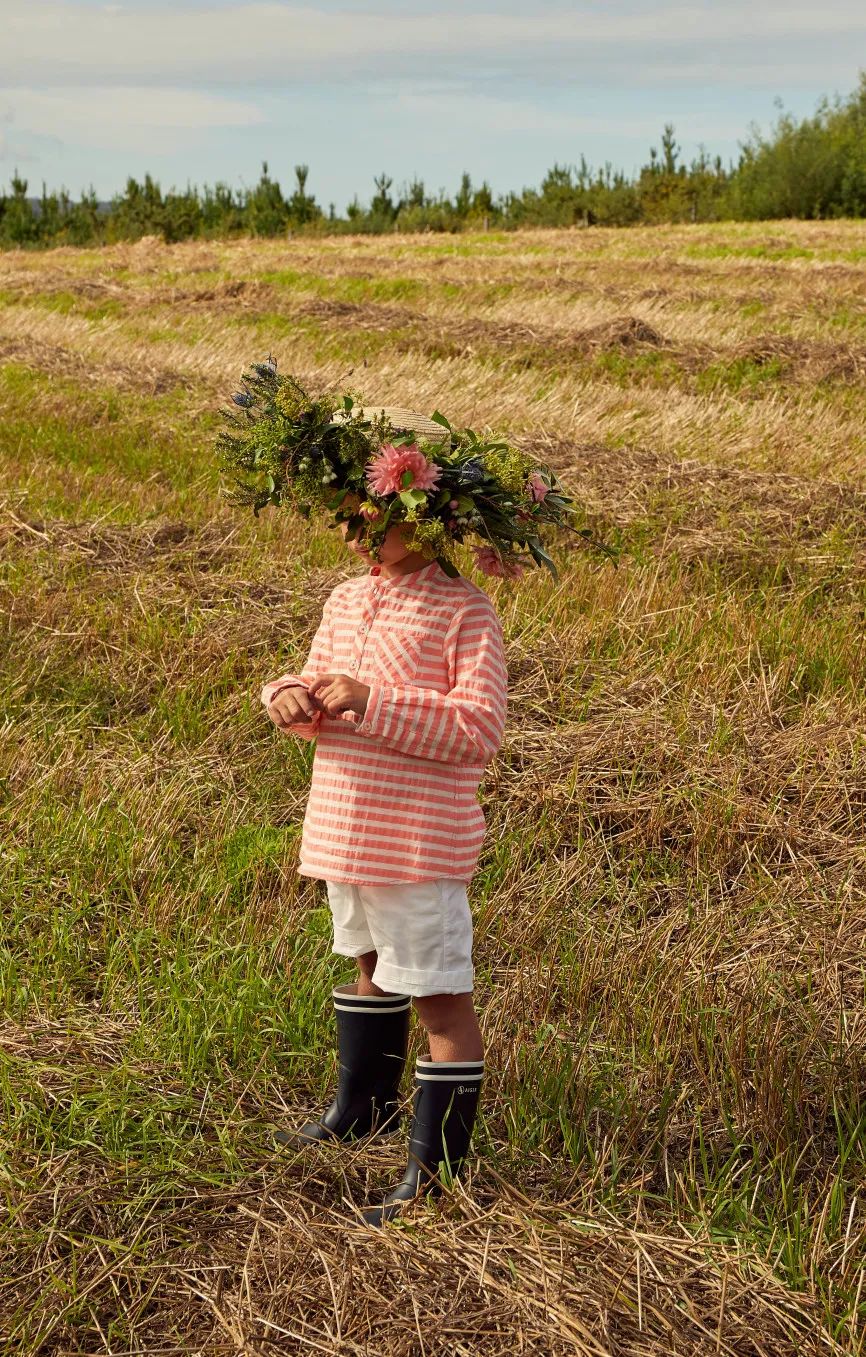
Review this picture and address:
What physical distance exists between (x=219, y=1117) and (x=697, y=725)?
236 cm

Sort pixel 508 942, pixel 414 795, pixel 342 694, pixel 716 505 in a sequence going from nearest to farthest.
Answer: pixel 342 694 < pixel 414 795 < pixel 508 942 < pixel 716 505

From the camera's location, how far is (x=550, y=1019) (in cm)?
311

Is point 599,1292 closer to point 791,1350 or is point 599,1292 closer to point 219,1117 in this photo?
point 791,1350

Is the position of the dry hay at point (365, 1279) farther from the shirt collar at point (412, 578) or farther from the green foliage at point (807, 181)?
the green foliage at point (807, 181)

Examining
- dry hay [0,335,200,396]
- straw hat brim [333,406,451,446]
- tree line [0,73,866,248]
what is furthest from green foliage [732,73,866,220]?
straw hat brim [333,406,451,446]

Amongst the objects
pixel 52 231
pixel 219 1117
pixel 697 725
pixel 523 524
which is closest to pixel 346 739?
pixel 523 524

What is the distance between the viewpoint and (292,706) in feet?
7.77

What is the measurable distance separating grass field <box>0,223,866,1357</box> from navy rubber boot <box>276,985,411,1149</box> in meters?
0.07

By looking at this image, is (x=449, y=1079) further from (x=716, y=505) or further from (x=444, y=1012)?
(x=716, y=505)

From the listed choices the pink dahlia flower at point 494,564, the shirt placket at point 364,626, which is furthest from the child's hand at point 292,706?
the pink dahlia flower at point 494,564

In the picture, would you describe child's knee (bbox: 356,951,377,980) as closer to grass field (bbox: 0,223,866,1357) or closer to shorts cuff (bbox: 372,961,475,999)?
shorts cuff (bbox: 372,961,475,999)

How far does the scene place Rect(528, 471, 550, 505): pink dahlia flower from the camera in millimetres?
2578

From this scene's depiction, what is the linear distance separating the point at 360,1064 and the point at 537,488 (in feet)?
3.93

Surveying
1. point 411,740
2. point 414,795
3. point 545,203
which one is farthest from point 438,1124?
point 545,203
